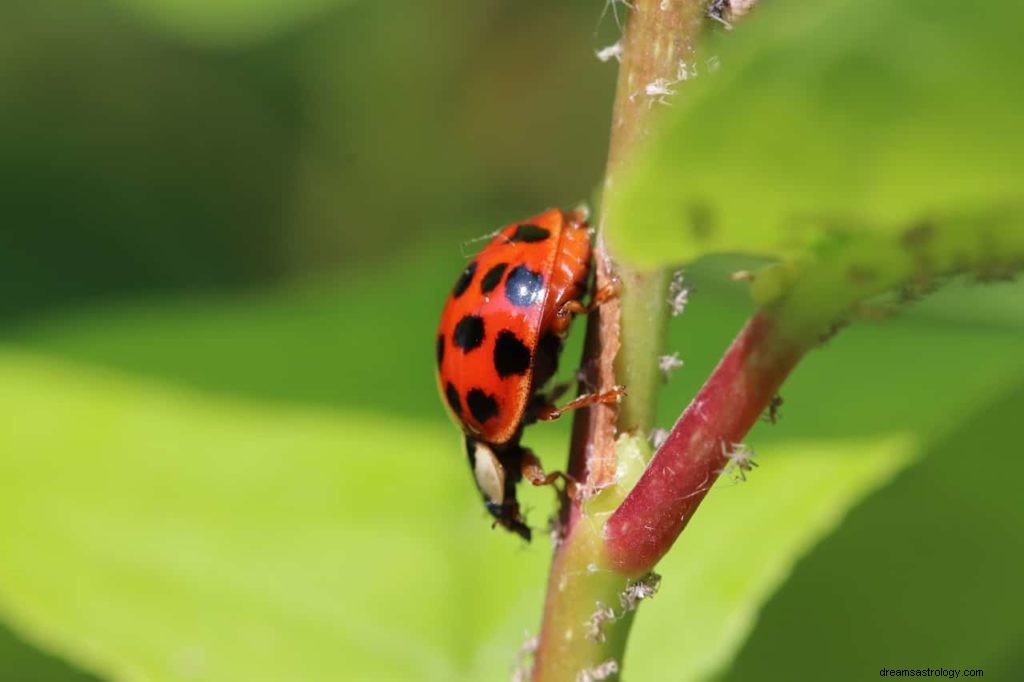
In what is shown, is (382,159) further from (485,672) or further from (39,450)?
(485,672)

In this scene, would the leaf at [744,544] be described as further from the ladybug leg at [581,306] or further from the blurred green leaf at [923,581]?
the ladybug leg at [581,306]

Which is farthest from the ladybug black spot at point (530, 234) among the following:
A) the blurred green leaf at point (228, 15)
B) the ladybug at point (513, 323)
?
the blurred green leaf at point (228, 15)

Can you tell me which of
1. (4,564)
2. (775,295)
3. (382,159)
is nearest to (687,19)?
(775,295)

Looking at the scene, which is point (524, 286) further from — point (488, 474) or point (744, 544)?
point (744, 544)

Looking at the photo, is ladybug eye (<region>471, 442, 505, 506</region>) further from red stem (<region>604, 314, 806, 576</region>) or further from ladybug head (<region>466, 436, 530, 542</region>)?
red stem (<region>604, 314, 806, 576</region>)

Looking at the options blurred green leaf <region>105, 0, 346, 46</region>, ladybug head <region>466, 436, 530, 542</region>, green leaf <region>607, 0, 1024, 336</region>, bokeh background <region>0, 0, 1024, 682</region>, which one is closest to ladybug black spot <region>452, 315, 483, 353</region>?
ladybug head <region>466, 436, 530, 542</region>

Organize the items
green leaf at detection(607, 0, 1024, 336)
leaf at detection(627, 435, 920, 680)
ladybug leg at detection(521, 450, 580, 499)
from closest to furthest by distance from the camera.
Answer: green leaf at detection(607, 0, 1024, 336), ladybug leg at detection(521, 450, 580, 499), leaf at detection(627, 435, 920, 680)
